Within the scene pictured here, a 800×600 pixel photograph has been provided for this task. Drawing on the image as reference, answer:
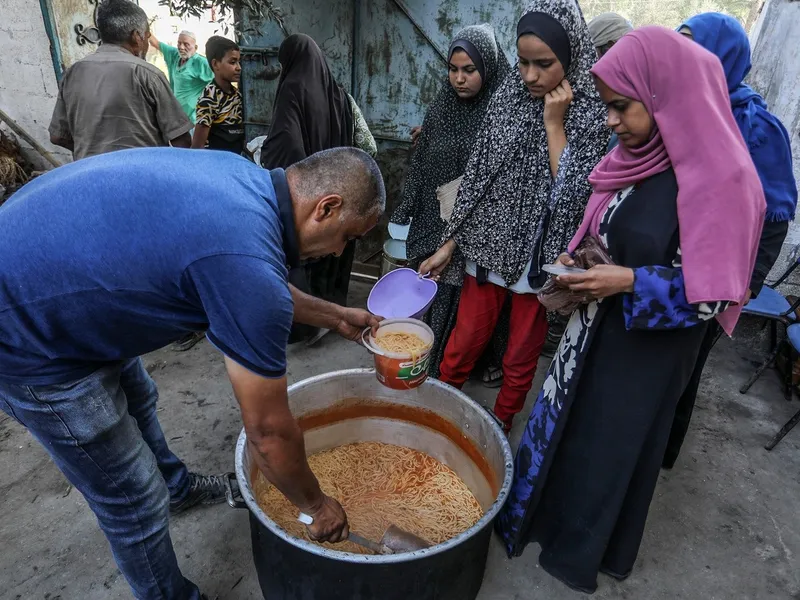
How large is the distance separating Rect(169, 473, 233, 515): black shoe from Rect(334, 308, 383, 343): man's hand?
0.98 metres

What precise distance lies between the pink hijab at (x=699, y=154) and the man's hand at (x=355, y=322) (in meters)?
1.15

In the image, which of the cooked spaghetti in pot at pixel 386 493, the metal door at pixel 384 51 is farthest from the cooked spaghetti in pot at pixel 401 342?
the metal door at pixel 384 51

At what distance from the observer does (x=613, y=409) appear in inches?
71.5

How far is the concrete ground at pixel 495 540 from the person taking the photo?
2.11 m

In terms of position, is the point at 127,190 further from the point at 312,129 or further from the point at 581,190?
the point at 312,129

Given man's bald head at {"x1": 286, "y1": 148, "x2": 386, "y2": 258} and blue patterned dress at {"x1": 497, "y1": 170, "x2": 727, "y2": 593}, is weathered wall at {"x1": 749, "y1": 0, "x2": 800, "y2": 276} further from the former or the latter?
man's bald head at {"x1": 286, "y1": 148, "x2": 386, "y2": 258}

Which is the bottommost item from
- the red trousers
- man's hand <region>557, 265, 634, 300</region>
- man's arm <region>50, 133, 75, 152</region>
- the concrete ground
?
the concrete ground

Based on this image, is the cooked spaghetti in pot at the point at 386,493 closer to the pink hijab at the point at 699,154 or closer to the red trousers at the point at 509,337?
the red trousers at the point at 509,337

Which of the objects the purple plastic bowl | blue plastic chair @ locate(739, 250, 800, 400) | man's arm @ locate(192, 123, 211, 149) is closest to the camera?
the purple plastic bowl

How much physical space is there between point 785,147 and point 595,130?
2.20 feet

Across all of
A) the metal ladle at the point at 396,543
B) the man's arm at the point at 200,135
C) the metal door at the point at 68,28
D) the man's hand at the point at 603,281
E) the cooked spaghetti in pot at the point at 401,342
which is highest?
the metal door at the point at 68,28

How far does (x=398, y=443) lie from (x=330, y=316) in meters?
0.92

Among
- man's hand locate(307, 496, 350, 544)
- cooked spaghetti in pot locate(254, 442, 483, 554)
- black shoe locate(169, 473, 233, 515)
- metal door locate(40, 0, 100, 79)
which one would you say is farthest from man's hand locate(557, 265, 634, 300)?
metal door locate(40, 0, 100, 79)

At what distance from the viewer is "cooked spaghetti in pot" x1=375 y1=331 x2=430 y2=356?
2.00 m
